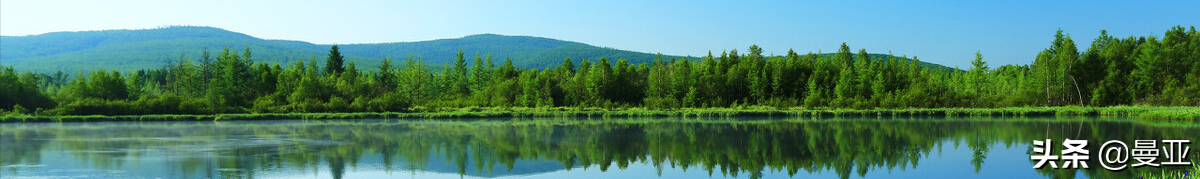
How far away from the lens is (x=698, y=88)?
2152 inches

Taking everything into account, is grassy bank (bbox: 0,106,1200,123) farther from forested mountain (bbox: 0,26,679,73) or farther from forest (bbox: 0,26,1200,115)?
forested mountain (bbox: 0,26,679,73)

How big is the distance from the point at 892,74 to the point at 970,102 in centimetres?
616

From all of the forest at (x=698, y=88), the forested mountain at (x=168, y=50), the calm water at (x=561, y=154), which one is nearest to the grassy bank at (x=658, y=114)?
the forest at (x=698, y=88)

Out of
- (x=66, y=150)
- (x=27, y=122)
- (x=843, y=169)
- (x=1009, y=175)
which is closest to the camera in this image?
(x=1009, y=175)

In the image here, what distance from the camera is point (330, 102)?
47.0 metres

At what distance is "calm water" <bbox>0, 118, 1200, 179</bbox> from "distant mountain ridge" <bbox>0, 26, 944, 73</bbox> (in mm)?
114168

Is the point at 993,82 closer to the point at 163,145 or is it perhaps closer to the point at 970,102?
the point at 970,102

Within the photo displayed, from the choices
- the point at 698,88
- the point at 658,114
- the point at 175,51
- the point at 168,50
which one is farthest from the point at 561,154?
the point at 168,50

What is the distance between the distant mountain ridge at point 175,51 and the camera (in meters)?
135

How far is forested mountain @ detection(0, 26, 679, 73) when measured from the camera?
442 ft

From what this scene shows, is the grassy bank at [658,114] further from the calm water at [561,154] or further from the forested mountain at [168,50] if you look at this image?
the forested mountain at [168,50]

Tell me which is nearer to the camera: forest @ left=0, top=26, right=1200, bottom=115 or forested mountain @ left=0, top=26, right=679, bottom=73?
forest @ left=0, top=26, right=1200, bottom=115

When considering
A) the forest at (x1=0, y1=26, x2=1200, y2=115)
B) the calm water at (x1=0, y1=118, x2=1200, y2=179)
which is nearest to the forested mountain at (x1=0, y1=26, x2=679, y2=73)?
the forest at (x1=0, y1=26, x2=1200, y2=115)

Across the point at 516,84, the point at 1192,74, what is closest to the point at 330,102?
the point at 516,84
